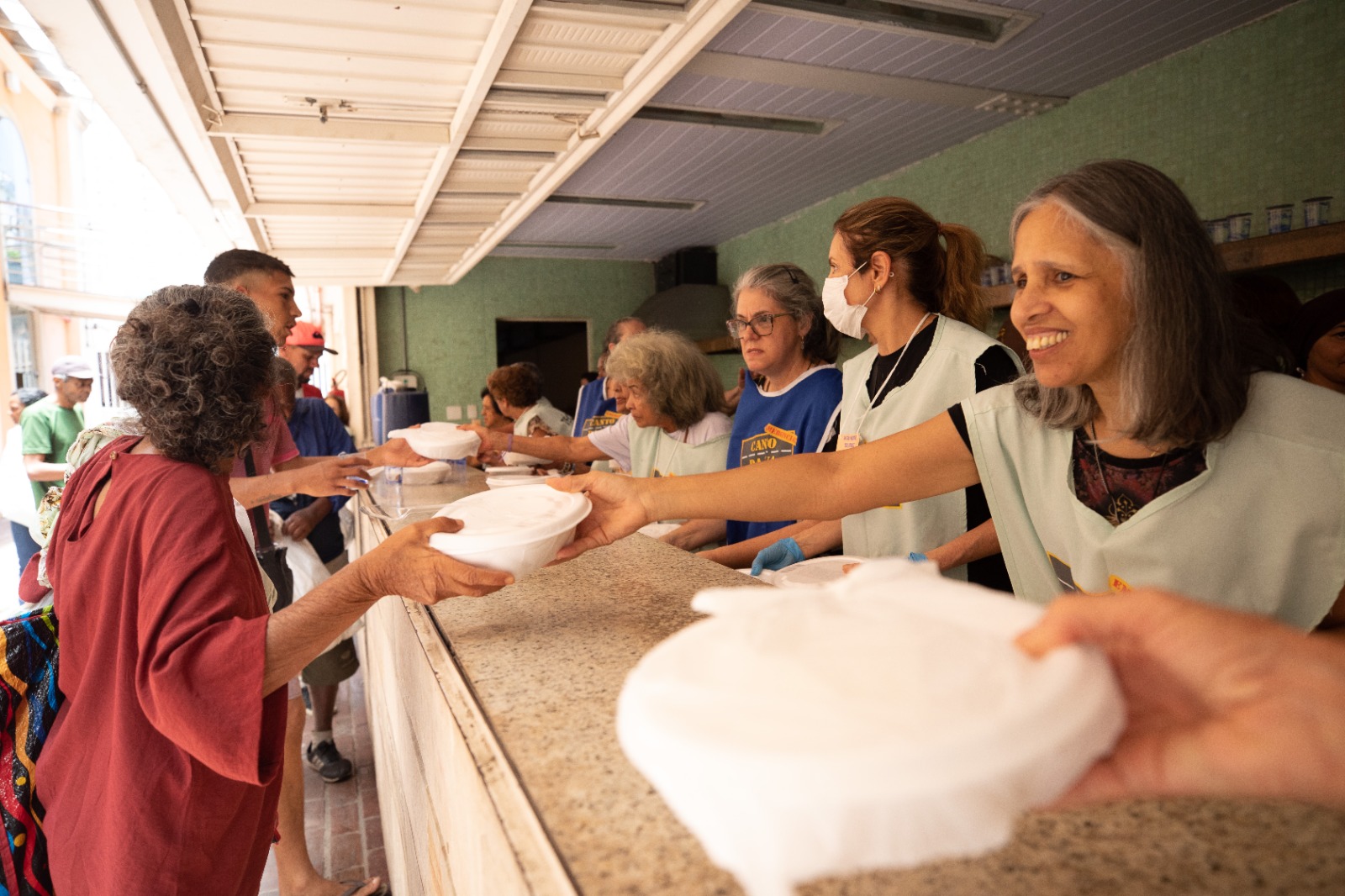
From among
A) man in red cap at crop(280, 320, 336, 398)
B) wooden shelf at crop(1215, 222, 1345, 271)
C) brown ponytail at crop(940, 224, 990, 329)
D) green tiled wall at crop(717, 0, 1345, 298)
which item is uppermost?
green tiled wall at crop(717, 0, 1345, 298)

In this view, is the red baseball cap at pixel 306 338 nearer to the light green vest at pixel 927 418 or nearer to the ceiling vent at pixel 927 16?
the ceiling vent at pixel 927 16

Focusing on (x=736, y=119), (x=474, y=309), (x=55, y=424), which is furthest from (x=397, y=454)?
(x=474, y=309)

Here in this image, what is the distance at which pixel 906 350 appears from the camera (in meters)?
2.34

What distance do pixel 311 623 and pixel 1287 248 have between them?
4145mm

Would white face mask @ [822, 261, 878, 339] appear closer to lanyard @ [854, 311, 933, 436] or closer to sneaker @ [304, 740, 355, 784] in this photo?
lanyard @ [854, 311, 933, 436]

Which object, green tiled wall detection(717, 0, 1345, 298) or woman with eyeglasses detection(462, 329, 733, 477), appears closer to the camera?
woman with eyeglasses detection(462, 329, 733, 477)

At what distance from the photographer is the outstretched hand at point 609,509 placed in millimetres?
1513

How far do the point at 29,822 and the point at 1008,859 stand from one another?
158cm

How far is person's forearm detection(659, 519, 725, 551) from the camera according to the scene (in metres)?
3.02

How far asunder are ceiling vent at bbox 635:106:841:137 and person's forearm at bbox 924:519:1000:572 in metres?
3.76

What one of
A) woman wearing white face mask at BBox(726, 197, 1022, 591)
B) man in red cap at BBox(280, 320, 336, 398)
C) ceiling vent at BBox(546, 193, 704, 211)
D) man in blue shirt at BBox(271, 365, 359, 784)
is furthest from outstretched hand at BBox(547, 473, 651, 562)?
ceiling vent at BBox(546, 193, 704, 211)

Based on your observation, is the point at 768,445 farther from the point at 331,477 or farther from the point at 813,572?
the point at 331,477

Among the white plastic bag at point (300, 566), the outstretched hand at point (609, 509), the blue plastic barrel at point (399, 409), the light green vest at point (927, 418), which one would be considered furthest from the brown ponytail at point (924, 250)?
the blue plastic barrel at point (399, 409)

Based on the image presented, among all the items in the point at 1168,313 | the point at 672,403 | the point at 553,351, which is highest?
the point at 553,351
